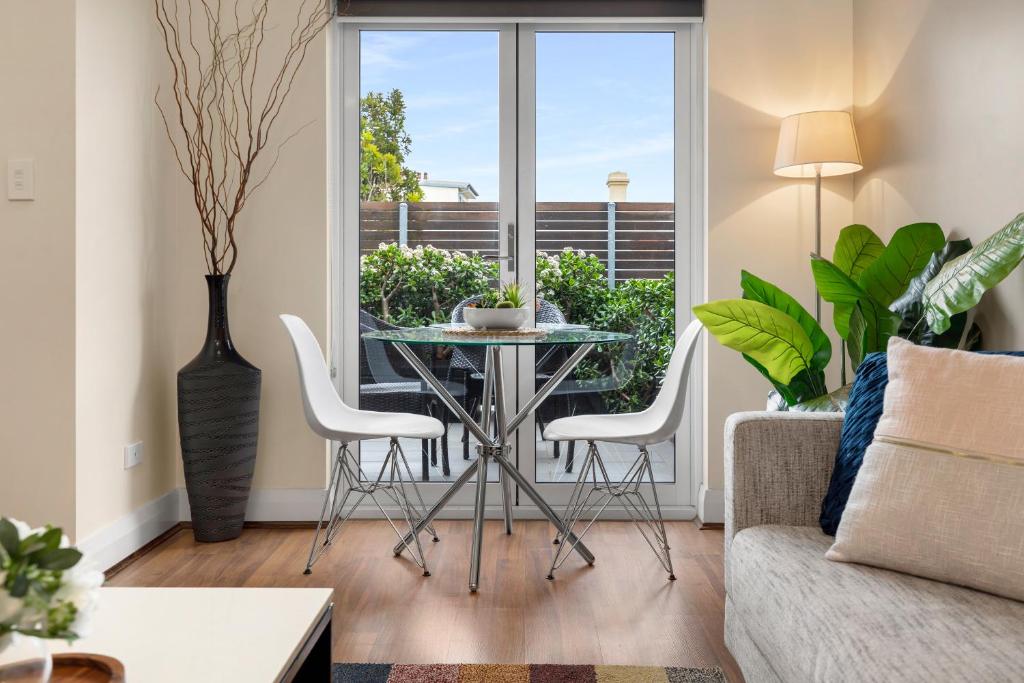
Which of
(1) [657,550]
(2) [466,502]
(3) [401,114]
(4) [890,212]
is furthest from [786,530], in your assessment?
(3) [401,114]

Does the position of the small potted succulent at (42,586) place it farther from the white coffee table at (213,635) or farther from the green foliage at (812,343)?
the green foliage at (812,343)

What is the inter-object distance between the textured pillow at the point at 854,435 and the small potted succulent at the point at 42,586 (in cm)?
151

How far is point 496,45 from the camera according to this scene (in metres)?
3.69

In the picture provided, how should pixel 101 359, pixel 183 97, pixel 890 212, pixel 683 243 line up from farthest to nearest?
pixel 683 243
pixel 183 97
pixel 890 212
pixel 101 359

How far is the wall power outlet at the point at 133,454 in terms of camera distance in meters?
3.05

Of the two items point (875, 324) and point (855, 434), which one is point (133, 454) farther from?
point (875, 324)

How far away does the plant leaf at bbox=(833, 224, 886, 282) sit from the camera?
2.93 m

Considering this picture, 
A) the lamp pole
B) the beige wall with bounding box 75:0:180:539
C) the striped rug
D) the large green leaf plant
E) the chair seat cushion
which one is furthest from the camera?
the lamp pole

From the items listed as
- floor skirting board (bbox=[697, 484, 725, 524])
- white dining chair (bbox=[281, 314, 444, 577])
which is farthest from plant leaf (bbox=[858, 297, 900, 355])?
white dining chair (bbox=[281, 314, 444, 577])

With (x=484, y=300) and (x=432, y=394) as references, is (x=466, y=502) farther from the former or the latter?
(x=484, y=300)

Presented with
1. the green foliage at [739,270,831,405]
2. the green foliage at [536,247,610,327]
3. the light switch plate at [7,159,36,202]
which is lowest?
the green foliage at [739,270,831,405]

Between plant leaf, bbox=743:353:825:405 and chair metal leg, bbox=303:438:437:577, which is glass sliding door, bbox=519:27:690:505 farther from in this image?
plant leaf, bbox=743:353:825:405

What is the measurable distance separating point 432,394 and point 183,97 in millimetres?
1677

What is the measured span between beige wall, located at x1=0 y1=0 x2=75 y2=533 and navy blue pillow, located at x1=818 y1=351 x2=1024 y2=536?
93.2 inches
